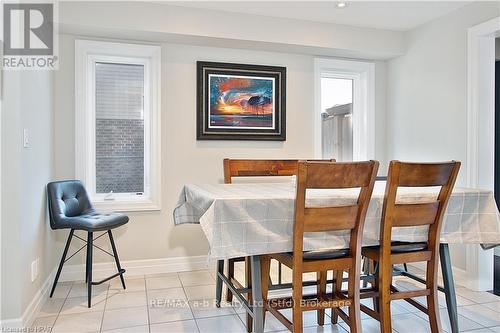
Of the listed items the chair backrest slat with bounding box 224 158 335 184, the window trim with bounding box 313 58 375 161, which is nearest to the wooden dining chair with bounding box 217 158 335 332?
the chair backrest slat with bounding box 224 158 335 184

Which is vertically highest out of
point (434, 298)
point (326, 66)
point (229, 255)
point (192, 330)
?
point (326, 66)

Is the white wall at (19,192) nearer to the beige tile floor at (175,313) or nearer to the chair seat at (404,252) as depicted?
the beige tile floor at (175,313)

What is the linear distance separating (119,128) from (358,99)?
2.63 metres

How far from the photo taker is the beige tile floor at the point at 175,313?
235cm

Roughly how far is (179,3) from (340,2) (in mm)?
1382

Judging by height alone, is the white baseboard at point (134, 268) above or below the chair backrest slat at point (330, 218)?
below

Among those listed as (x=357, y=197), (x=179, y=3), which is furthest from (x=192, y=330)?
(x=179, y=3)

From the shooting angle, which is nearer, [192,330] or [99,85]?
[192,330]

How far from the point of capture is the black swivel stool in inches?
106

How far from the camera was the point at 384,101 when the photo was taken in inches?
167

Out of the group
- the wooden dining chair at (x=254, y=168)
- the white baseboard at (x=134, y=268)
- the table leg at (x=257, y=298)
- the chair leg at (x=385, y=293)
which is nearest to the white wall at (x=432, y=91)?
the wooden dining chair at (x=254, y=168)

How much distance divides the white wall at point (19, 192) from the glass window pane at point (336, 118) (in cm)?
279

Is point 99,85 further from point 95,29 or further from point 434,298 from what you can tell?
point 434,298

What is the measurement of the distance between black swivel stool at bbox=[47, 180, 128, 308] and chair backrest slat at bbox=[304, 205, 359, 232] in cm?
164
